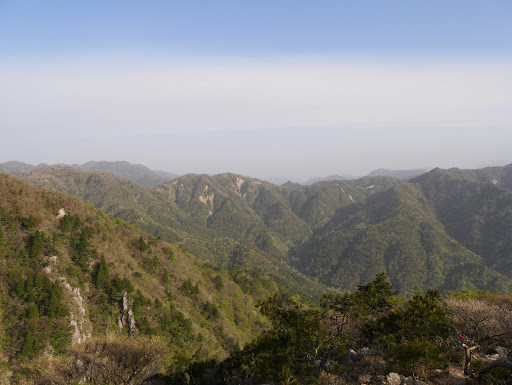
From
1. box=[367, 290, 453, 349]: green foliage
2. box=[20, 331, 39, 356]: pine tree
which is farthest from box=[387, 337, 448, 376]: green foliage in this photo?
box=[20, 331, 39, 356]: pine tree

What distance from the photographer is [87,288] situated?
5812 cm

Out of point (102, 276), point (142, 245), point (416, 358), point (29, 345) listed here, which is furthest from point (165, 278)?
point (416, 358)

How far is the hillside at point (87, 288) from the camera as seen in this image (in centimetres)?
4812

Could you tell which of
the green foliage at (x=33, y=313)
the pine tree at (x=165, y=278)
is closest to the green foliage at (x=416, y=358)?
the green foliage at (x=33, y=313)

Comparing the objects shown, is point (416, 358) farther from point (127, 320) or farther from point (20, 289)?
point (20, 289)

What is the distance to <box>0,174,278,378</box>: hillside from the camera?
48125mm

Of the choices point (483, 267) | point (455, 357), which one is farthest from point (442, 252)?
point (455, 357)

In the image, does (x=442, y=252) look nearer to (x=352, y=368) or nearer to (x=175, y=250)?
(x=175, y=250)

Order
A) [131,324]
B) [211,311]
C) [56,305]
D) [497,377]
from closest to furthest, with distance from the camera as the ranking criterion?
[497,377] → [56,305] → [131,324] → [211,311]

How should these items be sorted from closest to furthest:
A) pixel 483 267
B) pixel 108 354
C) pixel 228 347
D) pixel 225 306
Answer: pixel 108 354 → pixel 228 347 → pixel 225 306 → pixel 483 267

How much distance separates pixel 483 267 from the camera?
171m

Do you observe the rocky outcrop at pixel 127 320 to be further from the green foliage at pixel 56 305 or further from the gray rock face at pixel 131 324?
the green foliage at pixel 56 305

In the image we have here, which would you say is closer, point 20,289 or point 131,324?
point 20,289

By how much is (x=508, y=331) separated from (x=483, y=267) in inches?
8190
